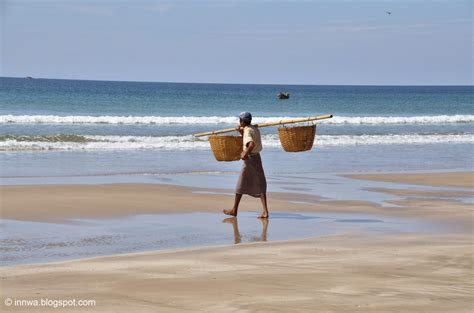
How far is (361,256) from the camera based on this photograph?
8.25 m

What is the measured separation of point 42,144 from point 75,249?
15.2 metres

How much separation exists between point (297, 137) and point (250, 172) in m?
1.35

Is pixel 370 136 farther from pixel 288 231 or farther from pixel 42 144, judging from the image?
pixel 288 231

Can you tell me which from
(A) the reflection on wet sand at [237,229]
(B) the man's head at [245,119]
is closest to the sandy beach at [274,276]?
(A) the reflection on wet sand at [237,229]

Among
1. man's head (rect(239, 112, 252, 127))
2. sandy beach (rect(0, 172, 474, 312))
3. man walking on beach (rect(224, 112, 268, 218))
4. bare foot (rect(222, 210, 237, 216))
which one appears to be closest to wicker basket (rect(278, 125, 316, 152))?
man walking on beach (rect(224, 112, 268, 218))

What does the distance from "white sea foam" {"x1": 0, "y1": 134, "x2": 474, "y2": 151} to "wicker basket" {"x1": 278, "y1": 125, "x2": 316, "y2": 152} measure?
10874mm

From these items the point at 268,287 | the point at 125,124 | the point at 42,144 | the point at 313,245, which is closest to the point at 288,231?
the point at 313,245

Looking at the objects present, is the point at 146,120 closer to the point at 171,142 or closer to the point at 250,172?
the point at 171,142

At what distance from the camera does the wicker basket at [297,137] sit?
12217 millimetres

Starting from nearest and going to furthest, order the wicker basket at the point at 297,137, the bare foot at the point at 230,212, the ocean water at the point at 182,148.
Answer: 1. the bare foot at the point at 230,212
2. the wicker basket at the point at 297,137
3. the ocean water at the point at 182,148

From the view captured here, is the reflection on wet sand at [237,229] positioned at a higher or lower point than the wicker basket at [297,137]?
lower

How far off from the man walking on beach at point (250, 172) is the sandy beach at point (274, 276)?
64.4 inches

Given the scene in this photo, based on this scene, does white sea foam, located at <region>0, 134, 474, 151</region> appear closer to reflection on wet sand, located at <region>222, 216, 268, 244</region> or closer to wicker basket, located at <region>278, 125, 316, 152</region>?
wicker basket, located at <region>278, 125, 316, 152</region>

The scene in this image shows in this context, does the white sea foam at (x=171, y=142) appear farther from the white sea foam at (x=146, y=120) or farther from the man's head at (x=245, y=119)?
the man's head at (x=245, y=119)
